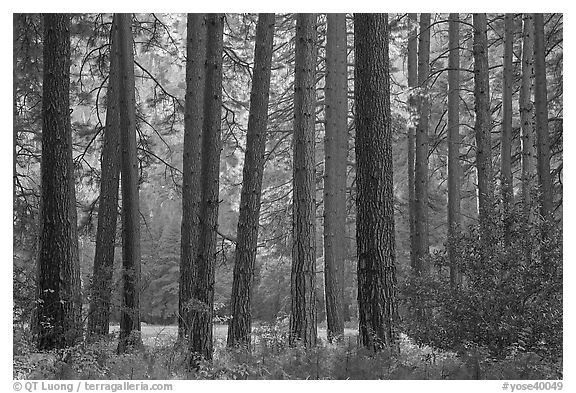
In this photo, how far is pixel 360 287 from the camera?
28.5 feet

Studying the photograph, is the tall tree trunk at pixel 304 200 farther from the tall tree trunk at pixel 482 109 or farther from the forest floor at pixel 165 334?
the tall tree trunk at pixel 482 109

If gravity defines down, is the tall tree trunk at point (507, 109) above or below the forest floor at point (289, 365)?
above

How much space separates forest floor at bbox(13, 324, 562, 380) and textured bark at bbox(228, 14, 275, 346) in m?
1.72

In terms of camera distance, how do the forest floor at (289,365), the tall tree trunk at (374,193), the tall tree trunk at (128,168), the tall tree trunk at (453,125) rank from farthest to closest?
the tall tree trunk at (453,125)
the tall tree trunk at (128,168)
the tall tree trunk at (374,193)
the forest floor at (289,365)

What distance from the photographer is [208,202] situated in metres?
9.73

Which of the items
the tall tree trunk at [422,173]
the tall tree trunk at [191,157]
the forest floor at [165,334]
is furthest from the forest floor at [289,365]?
the tall tree trunk at [422,173]

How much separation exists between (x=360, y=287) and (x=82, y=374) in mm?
3486

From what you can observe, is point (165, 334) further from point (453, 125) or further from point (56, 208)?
point (453, 125)

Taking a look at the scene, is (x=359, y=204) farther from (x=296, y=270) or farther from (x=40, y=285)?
(x=40, y=285)

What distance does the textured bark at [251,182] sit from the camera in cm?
1091

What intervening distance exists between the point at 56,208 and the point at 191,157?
2.60 m

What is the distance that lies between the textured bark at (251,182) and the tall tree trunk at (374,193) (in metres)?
2.43

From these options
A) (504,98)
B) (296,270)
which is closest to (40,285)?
(296,270)

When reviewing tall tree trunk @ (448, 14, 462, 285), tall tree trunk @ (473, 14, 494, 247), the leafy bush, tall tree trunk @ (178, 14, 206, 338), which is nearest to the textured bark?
tall tree trunk @ (178, 14, 206, 338)
